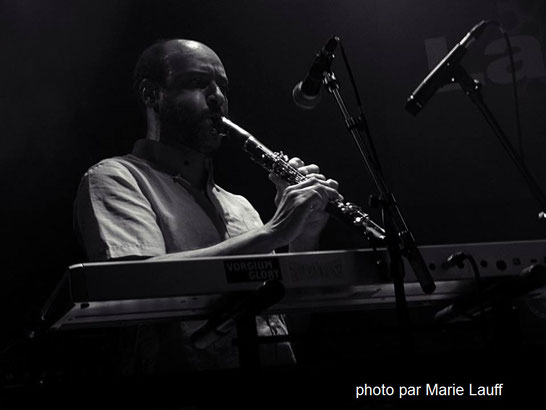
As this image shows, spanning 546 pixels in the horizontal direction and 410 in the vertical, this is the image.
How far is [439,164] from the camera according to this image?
3994 millimetres

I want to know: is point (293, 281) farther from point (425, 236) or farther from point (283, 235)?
point (425, 236)

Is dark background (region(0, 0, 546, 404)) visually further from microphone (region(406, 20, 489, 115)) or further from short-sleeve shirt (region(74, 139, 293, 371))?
microphone (region(406, 20, 489, 115))

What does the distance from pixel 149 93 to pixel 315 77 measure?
3.15ft

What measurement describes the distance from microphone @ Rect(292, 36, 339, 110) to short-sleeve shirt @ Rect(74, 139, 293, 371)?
580 millimetres

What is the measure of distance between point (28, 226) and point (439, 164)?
2.03 metres

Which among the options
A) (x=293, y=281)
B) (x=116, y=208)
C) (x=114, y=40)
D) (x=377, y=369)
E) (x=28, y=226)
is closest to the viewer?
(x=377, y=369)

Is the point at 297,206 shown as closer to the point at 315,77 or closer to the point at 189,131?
the point at 315,77

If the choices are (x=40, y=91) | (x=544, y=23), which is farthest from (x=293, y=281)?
(x=544, y=23)

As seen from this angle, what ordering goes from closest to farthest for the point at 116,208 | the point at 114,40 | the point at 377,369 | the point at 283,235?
the point at 377,369
the point at 283,235
the point at 116,208
the point at 114,40

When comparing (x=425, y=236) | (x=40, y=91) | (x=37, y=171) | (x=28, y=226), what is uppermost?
(x=40, y=91)

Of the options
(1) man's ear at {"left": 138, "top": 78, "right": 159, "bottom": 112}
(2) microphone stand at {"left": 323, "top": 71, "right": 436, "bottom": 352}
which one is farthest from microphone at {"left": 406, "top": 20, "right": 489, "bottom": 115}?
(1) man's ear at {"left": 138, "top": 78, "right": 159, "bottom": 112}

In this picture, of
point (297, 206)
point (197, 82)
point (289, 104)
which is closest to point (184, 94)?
point (197, 82)

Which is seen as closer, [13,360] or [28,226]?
[13,360]

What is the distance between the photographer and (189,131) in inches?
117
